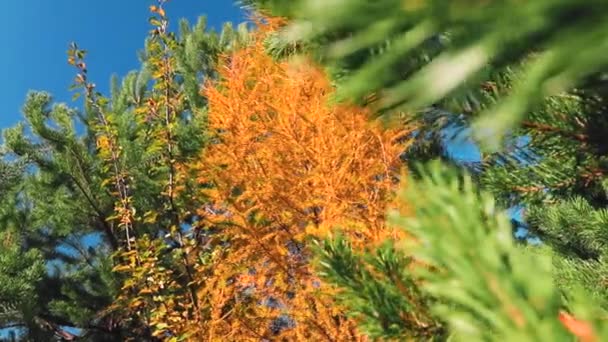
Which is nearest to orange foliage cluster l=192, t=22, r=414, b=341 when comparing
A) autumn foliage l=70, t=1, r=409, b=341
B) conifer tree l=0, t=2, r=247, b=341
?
autumn foliage l=70, t=1, r=409, b=341

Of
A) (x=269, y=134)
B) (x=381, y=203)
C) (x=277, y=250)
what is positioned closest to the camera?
(x=381, y=203)

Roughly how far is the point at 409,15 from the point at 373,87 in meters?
0.06

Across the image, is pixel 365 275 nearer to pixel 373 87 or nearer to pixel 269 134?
pixel 373 87

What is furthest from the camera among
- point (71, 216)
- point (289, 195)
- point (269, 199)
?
point (71, 216)

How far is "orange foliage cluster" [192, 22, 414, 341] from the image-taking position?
4434 mm

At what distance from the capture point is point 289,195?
5.07m

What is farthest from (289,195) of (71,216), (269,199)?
(71,216)

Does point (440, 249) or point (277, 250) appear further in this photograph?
point (277, 250)

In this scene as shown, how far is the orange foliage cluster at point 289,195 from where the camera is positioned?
14.5 feet

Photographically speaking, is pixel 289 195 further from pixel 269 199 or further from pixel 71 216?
pixel 71 216

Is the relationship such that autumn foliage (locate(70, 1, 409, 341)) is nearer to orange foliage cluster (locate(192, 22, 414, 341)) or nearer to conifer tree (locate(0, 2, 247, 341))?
orange foliage cluster (locate(192, 22, 414, 341))

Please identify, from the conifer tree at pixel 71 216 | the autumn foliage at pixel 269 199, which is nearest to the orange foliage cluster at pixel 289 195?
the autumn foliage at pixel 269 199

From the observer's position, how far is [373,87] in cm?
35

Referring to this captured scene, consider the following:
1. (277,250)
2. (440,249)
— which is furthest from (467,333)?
(277,250)
